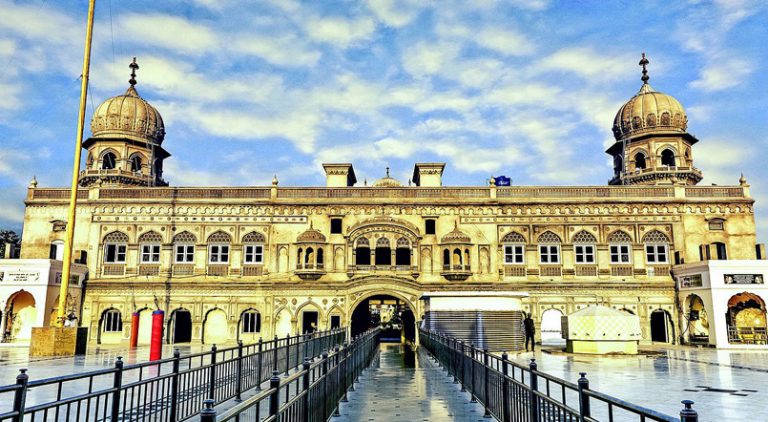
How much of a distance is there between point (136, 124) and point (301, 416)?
1339 inches

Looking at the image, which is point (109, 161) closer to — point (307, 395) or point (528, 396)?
point (307, 395)

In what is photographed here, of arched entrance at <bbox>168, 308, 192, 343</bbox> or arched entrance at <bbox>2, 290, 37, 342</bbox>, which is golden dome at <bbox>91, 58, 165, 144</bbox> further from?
arched entrance at <bbox>168, 308, 192, 343</bbox>

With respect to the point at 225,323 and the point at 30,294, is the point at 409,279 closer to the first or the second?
the point at 225,323

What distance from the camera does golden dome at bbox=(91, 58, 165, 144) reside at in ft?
116

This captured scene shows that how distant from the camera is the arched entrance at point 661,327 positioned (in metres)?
29.7

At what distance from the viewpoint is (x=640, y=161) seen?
1417 inches

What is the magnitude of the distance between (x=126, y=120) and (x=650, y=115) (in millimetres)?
34371

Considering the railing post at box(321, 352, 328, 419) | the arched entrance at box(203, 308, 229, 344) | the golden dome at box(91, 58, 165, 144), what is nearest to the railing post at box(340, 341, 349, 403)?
the railing post at box(321, 352, 328, 419)

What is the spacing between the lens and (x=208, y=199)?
3194 cm

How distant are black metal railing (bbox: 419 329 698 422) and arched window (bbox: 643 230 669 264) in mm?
20340

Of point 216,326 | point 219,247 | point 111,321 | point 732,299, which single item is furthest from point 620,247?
point 111,321

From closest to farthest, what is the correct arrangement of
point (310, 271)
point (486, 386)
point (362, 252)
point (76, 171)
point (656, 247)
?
point (486, 386) → point (76, 171) → point (310, 271) → point (656, 247) → point (362, 252)

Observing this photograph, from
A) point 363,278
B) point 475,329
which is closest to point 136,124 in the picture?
point 363,278

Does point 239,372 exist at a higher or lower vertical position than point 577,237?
lower
